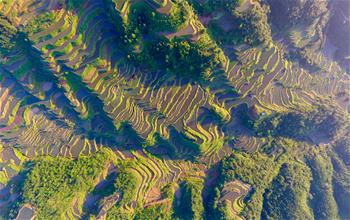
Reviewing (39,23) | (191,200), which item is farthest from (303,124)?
(39,23)

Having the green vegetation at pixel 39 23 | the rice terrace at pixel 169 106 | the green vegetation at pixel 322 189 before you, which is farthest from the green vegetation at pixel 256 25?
the green vegetation at pixel 322 189

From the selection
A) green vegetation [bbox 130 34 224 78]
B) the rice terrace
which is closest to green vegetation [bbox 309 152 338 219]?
the rice terrace

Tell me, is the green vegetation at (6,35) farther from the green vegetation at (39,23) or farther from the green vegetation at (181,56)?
the green vegetation at (181,56)

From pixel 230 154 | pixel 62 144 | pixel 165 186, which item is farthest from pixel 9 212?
pixel 230 154

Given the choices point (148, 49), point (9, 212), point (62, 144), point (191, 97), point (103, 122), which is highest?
point (148, 49)

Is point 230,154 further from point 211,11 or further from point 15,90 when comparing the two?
point 15,90

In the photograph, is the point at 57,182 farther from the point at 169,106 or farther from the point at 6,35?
the point at 6,35
